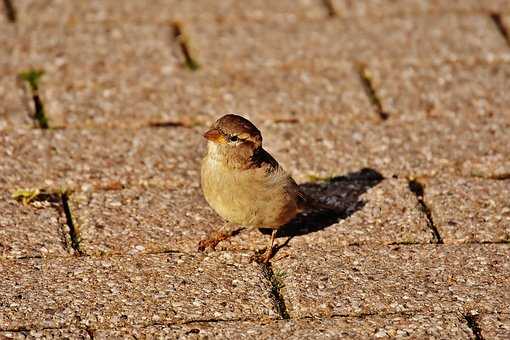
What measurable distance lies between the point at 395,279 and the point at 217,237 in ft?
2.85

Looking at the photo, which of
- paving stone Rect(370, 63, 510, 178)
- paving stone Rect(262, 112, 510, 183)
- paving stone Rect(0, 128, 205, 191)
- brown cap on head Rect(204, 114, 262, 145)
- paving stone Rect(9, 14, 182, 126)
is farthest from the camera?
paving stone Rect(9, 14, 182, 126)

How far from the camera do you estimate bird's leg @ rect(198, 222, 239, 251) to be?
4727 mm

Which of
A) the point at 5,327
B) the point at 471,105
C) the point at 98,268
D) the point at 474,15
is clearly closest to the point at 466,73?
the point at 471,105

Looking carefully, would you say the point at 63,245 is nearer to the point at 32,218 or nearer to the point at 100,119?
the point at 32,218

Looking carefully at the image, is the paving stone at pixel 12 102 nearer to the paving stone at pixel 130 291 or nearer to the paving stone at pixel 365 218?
the paving stone at pixel 130 291

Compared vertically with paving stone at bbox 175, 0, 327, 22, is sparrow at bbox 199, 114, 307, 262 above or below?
above

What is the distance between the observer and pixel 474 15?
717cm

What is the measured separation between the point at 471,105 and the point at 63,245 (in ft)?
9.00

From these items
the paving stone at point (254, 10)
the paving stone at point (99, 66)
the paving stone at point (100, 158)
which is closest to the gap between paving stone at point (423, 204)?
the paving stone at point (100, 158)

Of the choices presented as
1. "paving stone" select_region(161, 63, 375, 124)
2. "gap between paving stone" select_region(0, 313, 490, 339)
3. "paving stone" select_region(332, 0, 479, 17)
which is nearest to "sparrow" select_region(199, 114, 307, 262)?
"gap between paving stone" select_region(0, 313, 490, 339)

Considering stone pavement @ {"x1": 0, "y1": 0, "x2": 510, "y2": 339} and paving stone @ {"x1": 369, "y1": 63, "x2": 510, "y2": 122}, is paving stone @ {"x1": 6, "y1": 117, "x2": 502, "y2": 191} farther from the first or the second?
paving stone @ {"x1": 369, "y1": 63, "x2": 510, "y2": 122}

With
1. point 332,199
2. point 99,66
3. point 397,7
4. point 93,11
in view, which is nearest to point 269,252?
point 332,199

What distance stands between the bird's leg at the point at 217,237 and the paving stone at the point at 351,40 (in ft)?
6.08

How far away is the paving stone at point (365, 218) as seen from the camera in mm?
4867
